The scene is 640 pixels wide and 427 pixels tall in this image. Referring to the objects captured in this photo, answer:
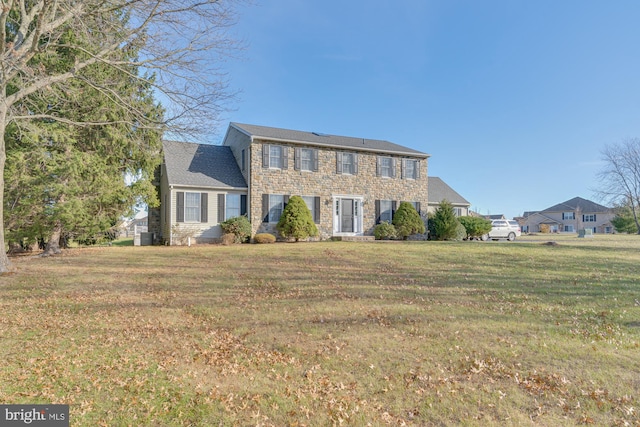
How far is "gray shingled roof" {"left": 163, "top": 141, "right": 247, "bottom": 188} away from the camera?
18.0 metres

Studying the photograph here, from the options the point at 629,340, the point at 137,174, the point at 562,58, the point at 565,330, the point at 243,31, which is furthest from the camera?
the point at 137,174

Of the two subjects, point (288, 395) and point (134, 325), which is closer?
point (288, 395)

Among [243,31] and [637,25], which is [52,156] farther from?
[637,25]

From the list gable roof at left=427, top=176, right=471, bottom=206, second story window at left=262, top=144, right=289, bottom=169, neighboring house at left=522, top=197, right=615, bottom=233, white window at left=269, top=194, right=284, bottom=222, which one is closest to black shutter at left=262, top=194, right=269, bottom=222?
white window at left=269, top=194, right=284, bottom=222

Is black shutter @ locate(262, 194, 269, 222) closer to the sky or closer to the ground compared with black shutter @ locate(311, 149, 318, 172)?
closer to the ground

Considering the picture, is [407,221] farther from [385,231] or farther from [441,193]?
[441,193]

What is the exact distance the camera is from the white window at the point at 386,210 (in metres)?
21.1

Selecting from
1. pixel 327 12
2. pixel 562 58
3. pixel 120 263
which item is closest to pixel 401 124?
pixel 562 58

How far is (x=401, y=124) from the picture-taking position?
952 inches

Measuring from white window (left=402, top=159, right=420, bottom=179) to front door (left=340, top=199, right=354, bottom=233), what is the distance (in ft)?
14.6

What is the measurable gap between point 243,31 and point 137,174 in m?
10.2

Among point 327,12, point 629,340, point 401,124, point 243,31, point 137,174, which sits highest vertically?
point 327,12

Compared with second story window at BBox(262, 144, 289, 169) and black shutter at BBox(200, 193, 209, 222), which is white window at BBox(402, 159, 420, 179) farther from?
black shutter at BBox(200, 193, 209, 222)

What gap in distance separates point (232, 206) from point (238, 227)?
1.65m
